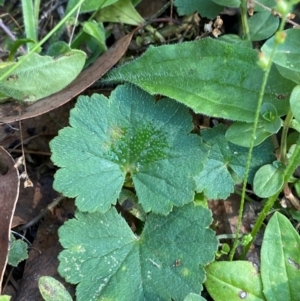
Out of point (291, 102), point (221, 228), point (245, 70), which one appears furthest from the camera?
point (221, 228)

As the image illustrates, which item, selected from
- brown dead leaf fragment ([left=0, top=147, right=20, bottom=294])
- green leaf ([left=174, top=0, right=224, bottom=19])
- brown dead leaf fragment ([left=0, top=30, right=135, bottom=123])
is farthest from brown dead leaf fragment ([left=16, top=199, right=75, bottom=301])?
green leaf ([left=174, top=0, right=224, bottom=19])

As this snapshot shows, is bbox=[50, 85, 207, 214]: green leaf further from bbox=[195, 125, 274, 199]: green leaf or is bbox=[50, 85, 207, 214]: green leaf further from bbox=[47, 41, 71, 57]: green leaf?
bbox=[47, 41, 71, 57]: green leaf

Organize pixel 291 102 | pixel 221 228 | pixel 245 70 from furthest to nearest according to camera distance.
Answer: pixel 221 228, pixel 245 70, pixel 291 102

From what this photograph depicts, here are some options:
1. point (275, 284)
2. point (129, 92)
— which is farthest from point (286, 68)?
point (275, 284)

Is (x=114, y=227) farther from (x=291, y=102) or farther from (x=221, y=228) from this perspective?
(x=291, y=102)

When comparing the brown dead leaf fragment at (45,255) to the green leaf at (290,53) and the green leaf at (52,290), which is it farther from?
the green leaf at (290,53)
